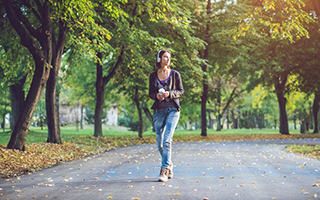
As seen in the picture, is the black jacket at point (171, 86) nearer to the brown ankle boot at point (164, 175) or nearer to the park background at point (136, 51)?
the brown ankle boot at point (164, 175)

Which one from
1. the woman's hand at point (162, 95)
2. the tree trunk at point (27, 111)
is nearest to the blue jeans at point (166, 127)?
the woman's hand at point (162, 95)

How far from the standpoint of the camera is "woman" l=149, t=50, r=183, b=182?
6.64 m

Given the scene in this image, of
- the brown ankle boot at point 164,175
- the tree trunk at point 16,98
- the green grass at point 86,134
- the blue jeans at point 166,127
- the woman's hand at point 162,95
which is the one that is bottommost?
the brown ankle boot at point 164,175

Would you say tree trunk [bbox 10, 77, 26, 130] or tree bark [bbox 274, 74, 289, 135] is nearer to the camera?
tree trunk [bbox 10, 77, 26, 130]

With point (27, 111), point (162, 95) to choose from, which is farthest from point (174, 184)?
point (27, 111)

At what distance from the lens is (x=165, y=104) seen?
22.0ft

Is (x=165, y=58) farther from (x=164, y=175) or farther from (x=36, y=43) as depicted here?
(x=36, y=43)

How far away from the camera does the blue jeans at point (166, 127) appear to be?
21.8 feet

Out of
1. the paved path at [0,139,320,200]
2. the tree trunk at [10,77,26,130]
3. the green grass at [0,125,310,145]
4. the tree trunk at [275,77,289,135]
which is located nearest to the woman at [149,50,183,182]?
the paved path at [0,139,320,200]

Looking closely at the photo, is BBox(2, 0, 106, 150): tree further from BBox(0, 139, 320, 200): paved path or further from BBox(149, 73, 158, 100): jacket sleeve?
BBox(149, 73, 158, 100): jacket sleeve

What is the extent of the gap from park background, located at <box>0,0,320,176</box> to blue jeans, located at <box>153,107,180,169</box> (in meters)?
3.92

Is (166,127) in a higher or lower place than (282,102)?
lower

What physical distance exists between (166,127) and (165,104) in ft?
1.34

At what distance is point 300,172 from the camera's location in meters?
8.20
